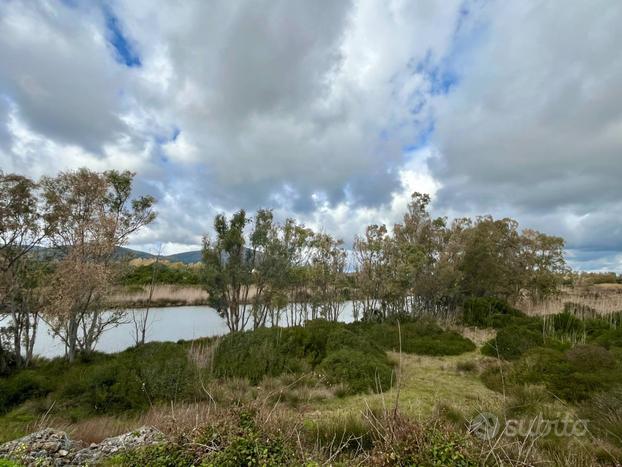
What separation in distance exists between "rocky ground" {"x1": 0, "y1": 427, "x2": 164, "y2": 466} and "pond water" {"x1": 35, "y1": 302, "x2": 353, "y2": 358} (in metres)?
6.49

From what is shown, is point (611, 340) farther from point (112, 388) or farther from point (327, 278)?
point (112, 388)

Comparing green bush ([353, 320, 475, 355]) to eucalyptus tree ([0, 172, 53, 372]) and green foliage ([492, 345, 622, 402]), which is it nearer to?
green foliage ([492, 345, 622, 402])

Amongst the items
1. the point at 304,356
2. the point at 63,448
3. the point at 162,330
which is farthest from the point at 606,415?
the point at 162,330

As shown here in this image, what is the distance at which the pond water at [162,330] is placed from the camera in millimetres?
11016

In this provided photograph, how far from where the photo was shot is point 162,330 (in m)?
15.3

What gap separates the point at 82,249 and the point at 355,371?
758cm

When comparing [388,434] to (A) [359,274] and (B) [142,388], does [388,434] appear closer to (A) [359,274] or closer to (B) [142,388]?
(B) [142,388]

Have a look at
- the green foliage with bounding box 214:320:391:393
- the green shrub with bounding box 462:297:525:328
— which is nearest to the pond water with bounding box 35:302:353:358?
the green foliage with bounding box 214:320:391:393

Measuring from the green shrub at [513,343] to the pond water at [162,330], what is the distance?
797 cm

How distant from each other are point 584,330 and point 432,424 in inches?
416

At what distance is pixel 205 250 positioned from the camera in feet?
39.3

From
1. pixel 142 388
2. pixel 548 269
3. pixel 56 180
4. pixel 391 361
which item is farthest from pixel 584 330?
pixel 56 180

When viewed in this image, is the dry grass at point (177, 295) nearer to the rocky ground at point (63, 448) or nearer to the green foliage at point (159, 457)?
the rocky ground at point (63, 448)

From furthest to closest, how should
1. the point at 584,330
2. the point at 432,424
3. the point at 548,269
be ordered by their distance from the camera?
the point at 548,269, the point at 584,330, the point at 432,424
